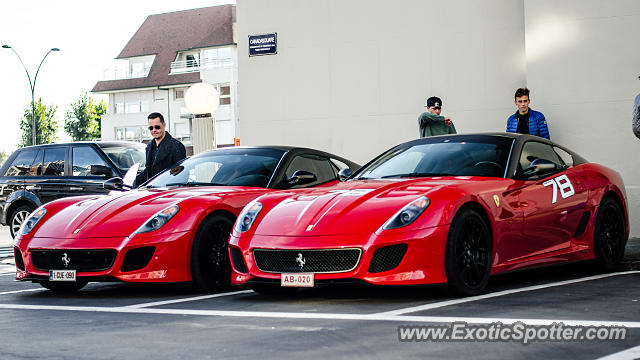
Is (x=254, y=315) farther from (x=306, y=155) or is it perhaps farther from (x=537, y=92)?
(x=537, y=92)

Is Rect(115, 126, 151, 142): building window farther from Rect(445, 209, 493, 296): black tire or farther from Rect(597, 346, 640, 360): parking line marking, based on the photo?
Rect(597, 346, 640, 360): parking line marking

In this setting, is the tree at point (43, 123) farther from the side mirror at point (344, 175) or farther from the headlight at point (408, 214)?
the headlight at point (408, 214)

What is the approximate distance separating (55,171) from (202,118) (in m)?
3.14

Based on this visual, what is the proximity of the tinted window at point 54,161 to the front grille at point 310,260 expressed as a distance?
9.25 meters

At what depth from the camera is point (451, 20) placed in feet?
50.0

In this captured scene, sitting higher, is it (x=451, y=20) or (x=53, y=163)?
(x=451, y=20)

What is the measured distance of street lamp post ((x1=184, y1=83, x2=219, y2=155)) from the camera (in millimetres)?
17844

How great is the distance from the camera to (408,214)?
282 inches

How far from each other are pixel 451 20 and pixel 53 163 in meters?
6.87

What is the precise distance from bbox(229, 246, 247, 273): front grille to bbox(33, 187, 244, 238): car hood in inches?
36.9

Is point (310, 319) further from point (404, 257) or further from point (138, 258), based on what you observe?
point (138, 258)

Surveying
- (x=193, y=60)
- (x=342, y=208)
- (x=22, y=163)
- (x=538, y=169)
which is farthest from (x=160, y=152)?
(x=193, y=60)

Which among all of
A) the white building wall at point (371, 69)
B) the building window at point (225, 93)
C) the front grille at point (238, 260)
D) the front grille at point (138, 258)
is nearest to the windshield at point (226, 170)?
the front grille at point (138, 258)

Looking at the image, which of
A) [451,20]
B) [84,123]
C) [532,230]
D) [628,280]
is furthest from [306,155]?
[84,123]
